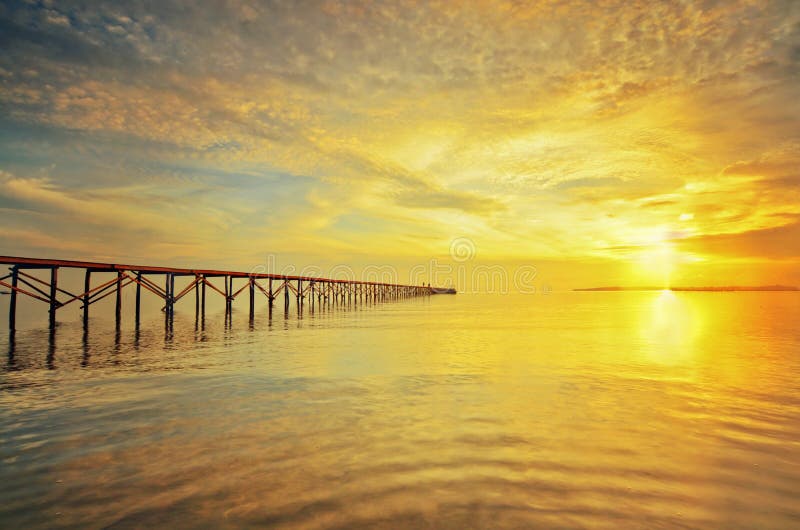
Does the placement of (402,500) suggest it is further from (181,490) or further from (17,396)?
(17,396)

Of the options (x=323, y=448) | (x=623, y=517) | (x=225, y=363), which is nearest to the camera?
(x=623, y=517)

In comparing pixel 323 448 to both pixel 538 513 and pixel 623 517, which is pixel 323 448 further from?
pixel 623 517

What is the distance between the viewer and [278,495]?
450cm

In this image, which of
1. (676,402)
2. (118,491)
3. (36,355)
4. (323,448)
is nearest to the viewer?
(118,491)

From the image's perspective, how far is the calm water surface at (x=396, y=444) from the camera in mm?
4203

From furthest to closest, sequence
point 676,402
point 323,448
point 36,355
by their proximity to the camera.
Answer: point 36,355 → point 676,402 → point 323,448

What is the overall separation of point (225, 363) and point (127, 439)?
7116mm

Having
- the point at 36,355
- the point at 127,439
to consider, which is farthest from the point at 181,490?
the point at 36,355

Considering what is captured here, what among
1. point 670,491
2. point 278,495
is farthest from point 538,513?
point 278,495

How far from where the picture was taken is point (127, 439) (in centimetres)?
631

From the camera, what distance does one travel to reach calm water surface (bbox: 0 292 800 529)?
Answer: 13.8 ft

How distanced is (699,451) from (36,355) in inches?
721

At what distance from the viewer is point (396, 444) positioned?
6.08 m

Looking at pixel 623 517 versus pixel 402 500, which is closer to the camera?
pixel 623 517
